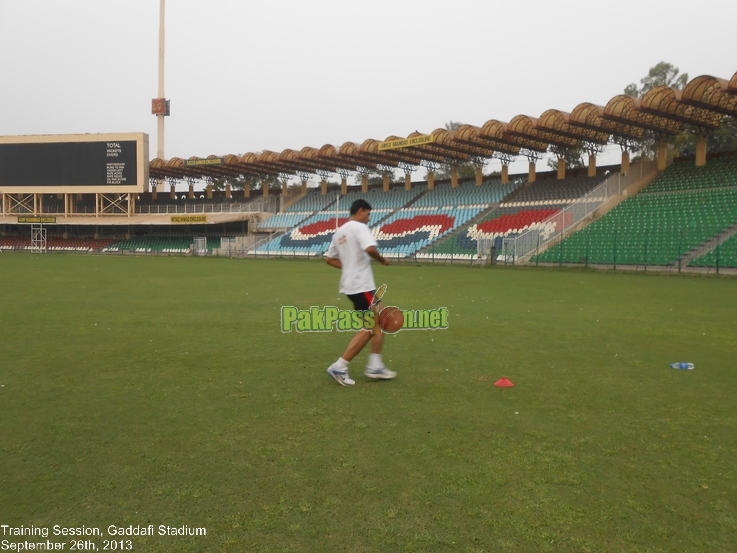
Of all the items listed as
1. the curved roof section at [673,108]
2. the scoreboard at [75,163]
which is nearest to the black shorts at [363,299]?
the curved roof section at [673,108]

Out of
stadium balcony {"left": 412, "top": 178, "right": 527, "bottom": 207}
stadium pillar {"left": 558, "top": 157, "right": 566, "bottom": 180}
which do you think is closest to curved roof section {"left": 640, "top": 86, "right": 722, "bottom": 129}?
stadium pillar {"left": 558, "top": 157, "right": 566, "bottom": 180}

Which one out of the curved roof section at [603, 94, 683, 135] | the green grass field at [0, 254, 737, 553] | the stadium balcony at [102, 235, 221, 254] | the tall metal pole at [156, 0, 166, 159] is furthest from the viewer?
the tall metal pole at [156, 0, 166, 159]

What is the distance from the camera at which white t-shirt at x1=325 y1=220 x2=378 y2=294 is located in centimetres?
581

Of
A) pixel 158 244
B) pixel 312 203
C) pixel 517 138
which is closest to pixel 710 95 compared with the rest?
pixel 517 138

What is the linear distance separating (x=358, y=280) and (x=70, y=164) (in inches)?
2216

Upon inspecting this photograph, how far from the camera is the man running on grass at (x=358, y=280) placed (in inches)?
227

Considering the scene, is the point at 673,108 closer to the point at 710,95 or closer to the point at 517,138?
the point at 710,95

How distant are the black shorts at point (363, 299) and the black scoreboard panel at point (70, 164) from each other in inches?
2057

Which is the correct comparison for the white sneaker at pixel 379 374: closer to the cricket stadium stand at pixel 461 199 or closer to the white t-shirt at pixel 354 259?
the white t-shirt at pixel 354 259

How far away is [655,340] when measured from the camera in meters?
8.39

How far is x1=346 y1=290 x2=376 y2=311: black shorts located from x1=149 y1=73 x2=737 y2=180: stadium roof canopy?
1075 inches

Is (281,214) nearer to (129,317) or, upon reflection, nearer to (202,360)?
(129,317)

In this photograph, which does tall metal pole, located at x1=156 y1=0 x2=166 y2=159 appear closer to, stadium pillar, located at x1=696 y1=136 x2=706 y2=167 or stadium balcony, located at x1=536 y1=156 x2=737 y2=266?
stadium balcony, located at x1=536 y1=156 x2=737 y2=266

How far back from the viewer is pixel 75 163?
176 ft
